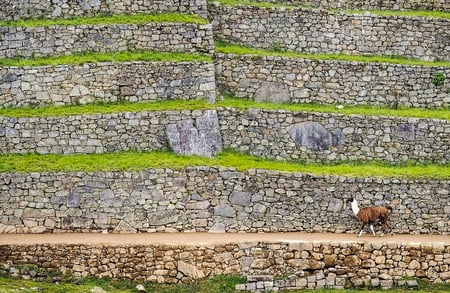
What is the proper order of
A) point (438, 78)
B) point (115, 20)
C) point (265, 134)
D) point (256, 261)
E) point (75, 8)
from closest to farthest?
point (256, 261) < point (265, 134) < point (115, 20) < point (75, 8) < point (438, 78)

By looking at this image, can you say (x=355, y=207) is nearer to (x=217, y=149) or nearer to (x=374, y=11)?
(x=217, y=149)

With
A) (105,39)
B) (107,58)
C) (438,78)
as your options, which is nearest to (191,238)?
(107,58)

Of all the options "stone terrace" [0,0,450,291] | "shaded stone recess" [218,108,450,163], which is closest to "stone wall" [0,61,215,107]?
"stone terrace" [0,0,450,291]

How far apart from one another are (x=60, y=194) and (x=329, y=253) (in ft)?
27.6

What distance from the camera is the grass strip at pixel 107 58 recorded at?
29938 mm

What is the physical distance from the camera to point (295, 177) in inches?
1092

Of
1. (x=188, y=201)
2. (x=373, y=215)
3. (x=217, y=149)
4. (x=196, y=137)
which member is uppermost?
(x=196, y=137)

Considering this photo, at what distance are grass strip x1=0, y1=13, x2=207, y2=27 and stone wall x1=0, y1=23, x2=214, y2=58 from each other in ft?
1.01

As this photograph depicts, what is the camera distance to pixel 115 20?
103 feet

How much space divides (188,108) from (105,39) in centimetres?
442

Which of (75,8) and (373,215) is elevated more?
(75,8)

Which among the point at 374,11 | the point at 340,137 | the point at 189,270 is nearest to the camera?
the point at 189,270

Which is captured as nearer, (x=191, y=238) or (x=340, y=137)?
(x=191, y=238)

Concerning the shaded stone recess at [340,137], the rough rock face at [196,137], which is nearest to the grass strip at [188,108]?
the shaded stone recess at [340,137]
